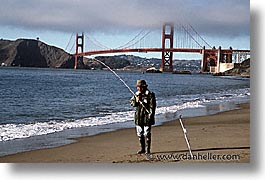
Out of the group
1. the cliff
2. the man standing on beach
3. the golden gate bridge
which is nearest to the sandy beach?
the man standing on beach

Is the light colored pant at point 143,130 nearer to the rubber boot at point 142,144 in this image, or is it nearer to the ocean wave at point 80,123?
the rubber boot at point 142,144

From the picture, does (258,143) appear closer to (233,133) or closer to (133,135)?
(233,133)

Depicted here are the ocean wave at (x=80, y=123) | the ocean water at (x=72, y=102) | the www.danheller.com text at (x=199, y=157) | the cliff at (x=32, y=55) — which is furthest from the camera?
the ocean wave at (x=80, y=123)

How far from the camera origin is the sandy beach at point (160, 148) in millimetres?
3059

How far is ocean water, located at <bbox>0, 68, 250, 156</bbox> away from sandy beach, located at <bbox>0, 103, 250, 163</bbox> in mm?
222

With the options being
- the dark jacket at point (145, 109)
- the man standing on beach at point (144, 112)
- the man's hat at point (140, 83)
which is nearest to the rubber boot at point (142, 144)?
the man standing on beach at point (144, 112)

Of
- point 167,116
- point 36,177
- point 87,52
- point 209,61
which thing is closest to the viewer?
point 36,177

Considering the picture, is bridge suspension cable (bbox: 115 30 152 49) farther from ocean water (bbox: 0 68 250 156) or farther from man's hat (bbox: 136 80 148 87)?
man's hat (bbox: 136 80 148 87)

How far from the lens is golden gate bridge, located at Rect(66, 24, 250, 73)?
3.47 metres

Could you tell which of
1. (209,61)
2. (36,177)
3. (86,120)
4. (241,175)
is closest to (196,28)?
(209,61)

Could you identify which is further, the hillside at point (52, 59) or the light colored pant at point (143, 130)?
the hillside at point (52, 59)

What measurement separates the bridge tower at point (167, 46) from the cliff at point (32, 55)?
731mm

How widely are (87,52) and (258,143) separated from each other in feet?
4.73

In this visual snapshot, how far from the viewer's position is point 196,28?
356cm
